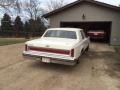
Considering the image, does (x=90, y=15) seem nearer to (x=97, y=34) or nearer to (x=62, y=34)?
(x=97, y=34)

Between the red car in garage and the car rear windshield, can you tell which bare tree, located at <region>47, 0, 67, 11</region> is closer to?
the red car in garage

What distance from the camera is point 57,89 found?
445 cm

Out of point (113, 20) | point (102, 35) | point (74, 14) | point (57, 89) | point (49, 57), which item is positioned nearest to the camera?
point (57, 89)

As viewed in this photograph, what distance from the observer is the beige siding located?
13873 millimetres

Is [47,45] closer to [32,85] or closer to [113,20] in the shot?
[32,85]

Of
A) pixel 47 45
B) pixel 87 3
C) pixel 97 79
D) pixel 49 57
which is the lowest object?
pixel 97 79

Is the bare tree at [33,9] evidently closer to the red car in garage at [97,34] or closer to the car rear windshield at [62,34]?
the red car in garage at [97,34]

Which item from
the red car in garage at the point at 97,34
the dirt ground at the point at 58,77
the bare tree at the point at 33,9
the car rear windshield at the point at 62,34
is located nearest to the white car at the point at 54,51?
the dirt ground at the point at 58,77

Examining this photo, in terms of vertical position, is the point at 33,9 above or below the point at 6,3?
above

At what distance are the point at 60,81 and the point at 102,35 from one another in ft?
41.3

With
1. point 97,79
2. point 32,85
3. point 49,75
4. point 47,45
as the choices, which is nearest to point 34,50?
point 47,45

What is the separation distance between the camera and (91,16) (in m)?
14.4

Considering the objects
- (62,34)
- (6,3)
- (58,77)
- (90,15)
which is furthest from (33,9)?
(58,77)

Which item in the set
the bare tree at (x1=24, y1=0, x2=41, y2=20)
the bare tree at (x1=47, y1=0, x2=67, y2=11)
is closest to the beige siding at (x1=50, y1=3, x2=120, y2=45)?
the bare tree at (x1=24, y1=0, x2=41, y2=20)
